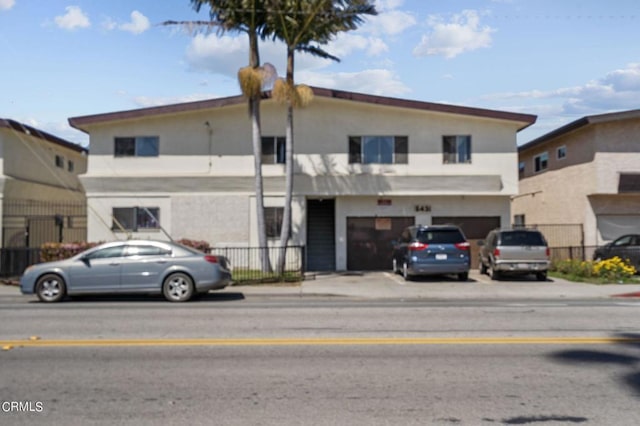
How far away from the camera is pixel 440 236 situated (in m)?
18.3

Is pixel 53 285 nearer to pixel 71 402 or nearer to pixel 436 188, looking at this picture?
pixel 71 402

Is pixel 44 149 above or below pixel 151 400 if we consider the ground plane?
above

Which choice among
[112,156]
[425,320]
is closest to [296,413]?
[425,320]

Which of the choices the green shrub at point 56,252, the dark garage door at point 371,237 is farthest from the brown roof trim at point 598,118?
the green shrub at point 56,252

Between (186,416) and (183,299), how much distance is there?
885cm

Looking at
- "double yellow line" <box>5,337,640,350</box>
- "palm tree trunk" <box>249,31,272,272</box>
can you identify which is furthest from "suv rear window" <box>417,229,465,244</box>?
"double yellow line" <box>5,337,640,350</box>

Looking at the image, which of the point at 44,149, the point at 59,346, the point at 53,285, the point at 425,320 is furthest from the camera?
the point at 44,149

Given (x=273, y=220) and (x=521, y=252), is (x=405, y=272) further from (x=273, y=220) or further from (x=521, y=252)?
(x=273, y=220)

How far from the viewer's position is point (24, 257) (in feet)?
64.9

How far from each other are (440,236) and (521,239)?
8.51 feet

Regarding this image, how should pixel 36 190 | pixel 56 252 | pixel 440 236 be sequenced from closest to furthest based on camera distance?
pixel 440 236 → pixel 56 252 → pixel 36 190

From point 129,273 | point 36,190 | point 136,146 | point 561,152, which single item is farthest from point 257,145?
point 561,152

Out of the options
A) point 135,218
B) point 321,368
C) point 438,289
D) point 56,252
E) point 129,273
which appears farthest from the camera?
point 135,218

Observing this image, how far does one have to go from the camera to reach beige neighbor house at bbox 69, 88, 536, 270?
22.4 metres
